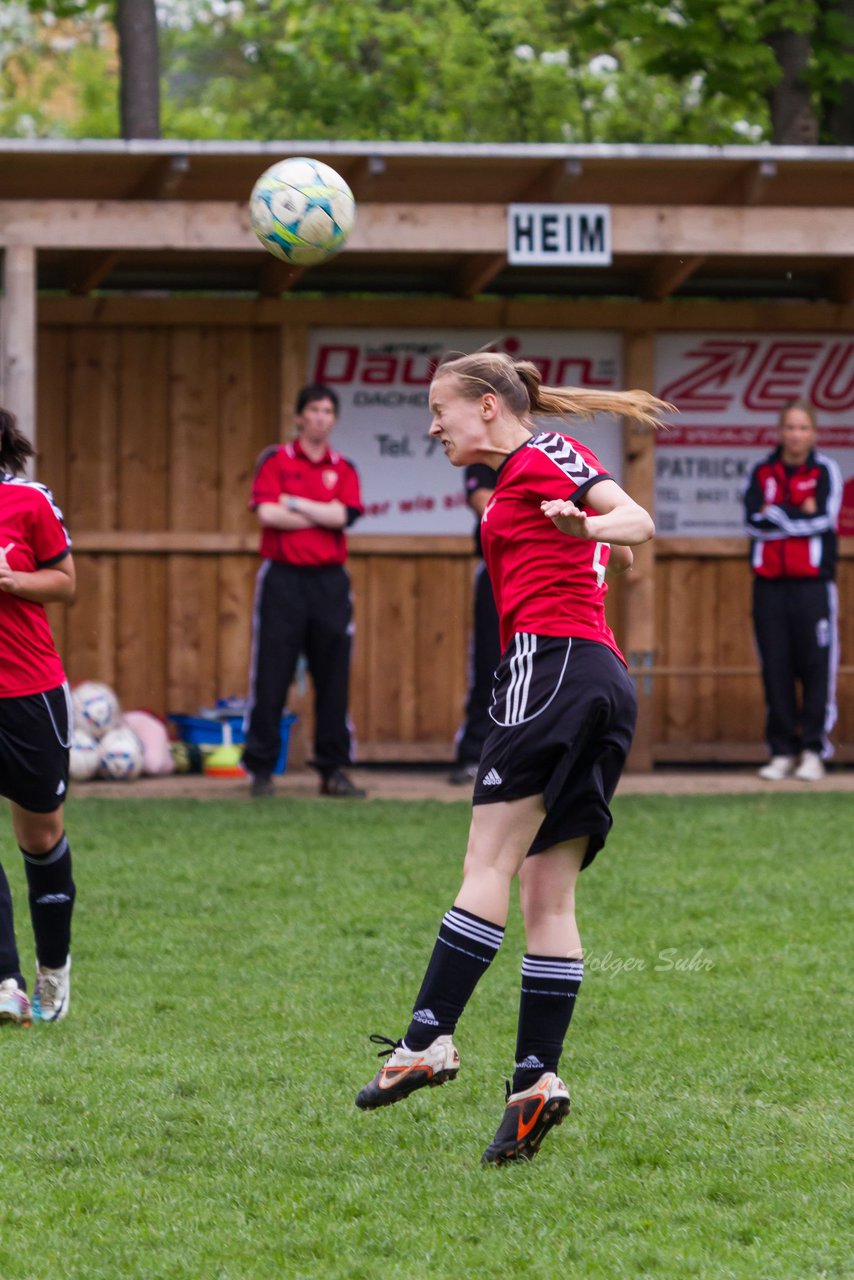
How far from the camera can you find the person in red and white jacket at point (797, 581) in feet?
38.3

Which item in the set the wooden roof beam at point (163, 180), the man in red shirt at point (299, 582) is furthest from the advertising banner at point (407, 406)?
the wooden roof beam at point (163, 180)

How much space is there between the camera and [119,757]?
38.3 ft

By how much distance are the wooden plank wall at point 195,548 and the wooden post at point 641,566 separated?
0.08 m

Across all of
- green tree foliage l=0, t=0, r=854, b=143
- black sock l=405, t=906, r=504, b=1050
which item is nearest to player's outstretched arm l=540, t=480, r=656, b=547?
black sock l=405, t=906, r=504, b=1050

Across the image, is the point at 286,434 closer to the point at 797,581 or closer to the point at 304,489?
the point at 304,489

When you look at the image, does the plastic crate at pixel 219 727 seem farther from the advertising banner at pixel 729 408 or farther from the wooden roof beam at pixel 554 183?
the wooden roof beam at pixel 554 183

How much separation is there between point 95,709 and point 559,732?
7.91 meters

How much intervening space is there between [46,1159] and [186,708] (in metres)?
8.43

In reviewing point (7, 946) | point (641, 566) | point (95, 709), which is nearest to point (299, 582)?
point (95, 709)

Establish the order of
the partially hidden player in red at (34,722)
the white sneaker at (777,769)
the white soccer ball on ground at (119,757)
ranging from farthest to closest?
1. the white sneaker at (777,769)
2. the white soccer ball on ground at (119,757)
3. the partially hidden player in red at (34,722)

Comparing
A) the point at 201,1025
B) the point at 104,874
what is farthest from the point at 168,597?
the point at 201,1025

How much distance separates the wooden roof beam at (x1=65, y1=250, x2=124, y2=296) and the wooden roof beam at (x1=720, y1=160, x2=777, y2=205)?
3.82 meters

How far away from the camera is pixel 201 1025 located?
562cm

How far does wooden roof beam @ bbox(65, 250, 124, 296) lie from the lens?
11.2 metres
